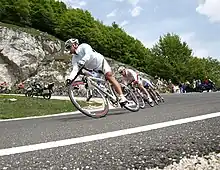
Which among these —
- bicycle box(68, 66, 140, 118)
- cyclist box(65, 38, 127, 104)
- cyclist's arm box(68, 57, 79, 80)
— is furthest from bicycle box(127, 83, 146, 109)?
cyclist's arm box(68, 57, 79, 80)

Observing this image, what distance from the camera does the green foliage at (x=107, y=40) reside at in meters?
59.2

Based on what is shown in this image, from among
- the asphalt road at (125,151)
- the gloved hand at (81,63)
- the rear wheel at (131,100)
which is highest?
the gloved hand at (81,63)

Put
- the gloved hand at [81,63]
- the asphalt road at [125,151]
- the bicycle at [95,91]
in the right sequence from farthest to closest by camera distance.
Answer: the bicycle at [95,91]
the gloved hand at [81,63]
the asphalt road at [125,151]

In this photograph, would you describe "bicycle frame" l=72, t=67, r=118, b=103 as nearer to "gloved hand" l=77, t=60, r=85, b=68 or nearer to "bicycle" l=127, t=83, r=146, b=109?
"gloved hand" l=77, t=60, r=85, b=68

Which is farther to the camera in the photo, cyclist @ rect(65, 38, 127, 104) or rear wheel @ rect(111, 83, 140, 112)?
rear wheel @ rect(111, 83, 140, 112)

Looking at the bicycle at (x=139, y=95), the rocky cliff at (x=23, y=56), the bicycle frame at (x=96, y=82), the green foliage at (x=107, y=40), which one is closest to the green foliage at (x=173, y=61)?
the green foliage at (x=107, y=40)

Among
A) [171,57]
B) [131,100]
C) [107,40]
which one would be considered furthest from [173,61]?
[131,100]

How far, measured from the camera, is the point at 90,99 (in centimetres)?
791

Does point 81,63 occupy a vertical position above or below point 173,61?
below

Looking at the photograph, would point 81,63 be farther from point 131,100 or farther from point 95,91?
point 131,100

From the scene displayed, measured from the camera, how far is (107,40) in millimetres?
65938

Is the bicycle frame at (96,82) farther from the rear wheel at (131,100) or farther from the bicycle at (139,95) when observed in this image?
the bicycle at (139,95)

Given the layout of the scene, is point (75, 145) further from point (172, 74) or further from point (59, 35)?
point (59, 35)

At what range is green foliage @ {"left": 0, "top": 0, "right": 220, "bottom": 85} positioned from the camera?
5922 cm
